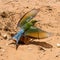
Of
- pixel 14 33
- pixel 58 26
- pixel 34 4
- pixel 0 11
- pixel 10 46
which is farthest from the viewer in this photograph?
pixel 34 4

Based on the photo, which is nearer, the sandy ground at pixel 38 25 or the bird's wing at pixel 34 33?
the sandy ground at pixel 38 25

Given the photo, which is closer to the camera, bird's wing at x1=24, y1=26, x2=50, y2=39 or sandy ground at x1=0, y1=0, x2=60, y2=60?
sandy ground at x1=0, y1=0, x2=60, y2=60

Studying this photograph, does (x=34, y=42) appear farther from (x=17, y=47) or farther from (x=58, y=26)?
(x=58, y=26)

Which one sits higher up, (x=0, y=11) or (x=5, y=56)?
(x=0, y=11)

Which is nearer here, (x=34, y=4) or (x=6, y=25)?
(x=6, y=25)

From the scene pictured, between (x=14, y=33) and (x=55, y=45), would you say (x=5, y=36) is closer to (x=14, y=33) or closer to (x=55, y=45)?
(x=14, y=33)

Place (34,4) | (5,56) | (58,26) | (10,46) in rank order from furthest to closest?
1. (34,4)
2. (58,26)
3. (10,46)
4. (5,56)

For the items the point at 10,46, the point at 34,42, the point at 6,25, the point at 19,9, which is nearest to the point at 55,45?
the point at 34,42

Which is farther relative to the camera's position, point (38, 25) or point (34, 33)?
point (38, 25)
